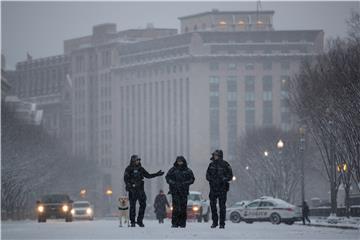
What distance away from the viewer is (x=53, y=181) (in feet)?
497

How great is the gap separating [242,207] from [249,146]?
8345 cm

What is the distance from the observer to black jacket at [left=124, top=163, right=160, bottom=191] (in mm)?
40156

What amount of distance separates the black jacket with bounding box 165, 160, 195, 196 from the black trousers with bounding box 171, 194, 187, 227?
0.17 metres

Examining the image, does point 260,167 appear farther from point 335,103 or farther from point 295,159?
point 335,103

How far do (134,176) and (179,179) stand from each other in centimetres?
184

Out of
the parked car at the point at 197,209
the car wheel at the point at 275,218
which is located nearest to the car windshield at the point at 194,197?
the parked car at the point at 197,209

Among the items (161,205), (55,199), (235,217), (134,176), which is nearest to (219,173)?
(134,176)

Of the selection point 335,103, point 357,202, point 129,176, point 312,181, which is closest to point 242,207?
point 335,103

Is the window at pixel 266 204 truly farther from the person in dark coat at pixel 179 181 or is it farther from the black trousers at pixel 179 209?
the person in dark coat at pixel 179 181

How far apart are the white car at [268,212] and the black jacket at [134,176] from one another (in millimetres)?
29983

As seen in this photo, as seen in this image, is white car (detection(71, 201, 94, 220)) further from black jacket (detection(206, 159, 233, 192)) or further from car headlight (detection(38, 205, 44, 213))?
black jacket (detection(206, 159, 233, 192))

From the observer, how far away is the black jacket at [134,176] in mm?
40156

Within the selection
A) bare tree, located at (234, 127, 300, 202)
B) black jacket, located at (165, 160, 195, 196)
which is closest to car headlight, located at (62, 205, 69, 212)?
black jacket, located at (165, 160, 195, 196)

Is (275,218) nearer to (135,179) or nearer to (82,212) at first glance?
(82,212)
